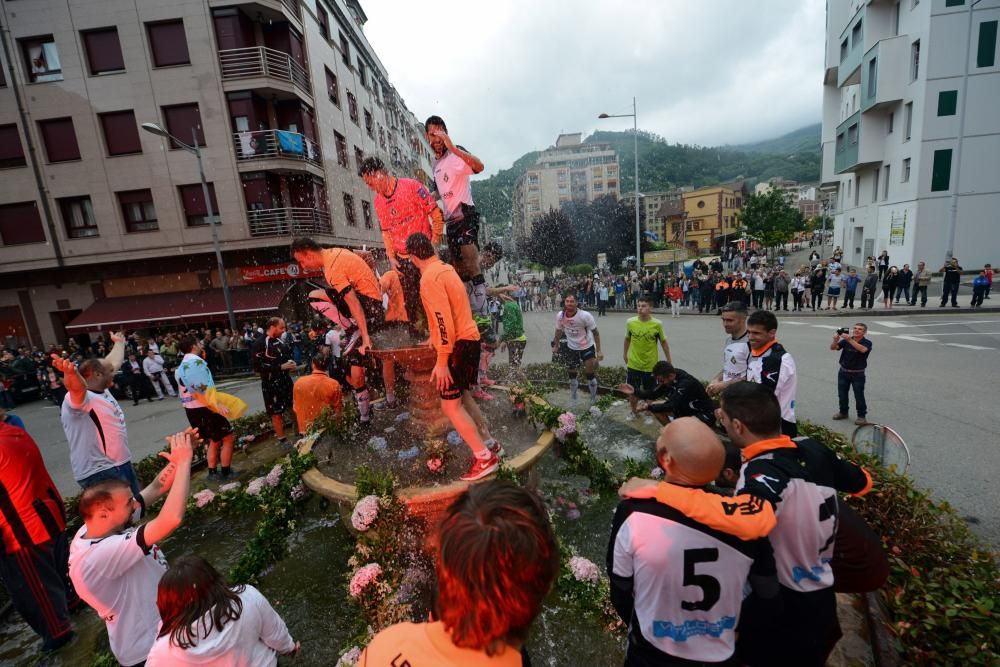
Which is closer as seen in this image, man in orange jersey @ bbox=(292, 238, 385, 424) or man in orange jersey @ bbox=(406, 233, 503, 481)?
man in orange jersey @ bbox=(406, 233, 503, 481)

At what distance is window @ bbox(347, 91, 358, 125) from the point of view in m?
25.6

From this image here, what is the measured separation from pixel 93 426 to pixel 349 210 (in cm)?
2210

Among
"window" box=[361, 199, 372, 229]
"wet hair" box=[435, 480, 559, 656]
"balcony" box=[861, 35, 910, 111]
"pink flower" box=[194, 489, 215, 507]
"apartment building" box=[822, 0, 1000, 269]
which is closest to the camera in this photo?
"wet hair" box=[435, 480, 559, 656]

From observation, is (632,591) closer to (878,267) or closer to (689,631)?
(689,631)

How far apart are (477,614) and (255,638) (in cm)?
198

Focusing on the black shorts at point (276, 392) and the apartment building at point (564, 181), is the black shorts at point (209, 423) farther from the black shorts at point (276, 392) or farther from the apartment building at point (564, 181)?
the apartment building at point (564, 181)

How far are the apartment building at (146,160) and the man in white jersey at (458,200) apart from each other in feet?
52.9

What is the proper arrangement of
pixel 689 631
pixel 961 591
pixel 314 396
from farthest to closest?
pixel 314 396
pixel 961 591
pixel 689 631

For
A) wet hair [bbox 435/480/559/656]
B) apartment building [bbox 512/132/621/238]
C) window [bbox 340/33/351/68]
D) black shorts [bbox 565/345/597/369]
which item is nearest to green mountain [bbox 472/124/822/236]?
apartment building [bbox 512/132/621/238]

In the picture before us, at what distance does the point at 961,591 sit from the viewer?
9.41ft

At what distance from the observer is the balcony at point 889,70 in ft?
74.3

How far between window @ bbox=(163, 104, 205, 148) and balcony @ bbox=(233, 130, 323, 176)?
1.50 m

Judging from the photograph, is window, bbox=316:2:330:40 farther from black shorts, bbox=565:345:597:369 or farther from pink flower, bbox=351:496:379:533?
pink flower, bbox=351:496:379:533

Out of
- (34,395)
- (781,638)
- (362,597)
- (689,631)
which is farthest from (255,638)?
(34,395)
